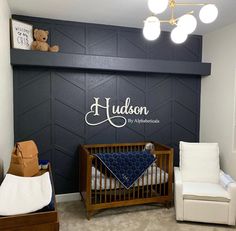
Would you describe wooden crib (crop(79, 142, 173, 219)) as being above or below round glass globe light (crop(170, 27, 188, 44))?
below

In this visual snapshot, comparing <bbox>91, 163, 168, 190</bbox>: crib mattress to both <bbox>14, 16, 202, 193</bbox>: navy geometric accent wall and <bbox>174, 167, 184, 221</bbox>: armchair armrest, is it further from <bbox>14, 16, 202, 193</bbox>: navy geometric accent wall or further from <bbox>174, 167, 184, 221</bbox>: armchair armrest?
<bbox>14, 16, 202, 193</bbox>: navy geometric accent wall

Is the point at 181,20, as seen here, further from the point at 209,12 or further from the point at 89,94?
the point at 89,94

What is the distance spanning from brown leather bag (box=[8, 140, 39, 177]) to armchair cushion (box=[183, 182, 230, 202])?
1.72 m

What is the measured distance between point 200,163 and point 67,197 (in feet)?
6.33

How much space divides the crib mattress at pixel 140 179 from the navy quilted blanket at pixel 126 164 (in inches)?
3.9

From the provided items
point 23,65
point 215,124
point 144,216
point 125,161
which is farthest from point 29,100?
point 215,124

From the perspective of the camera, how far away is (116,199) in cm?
278

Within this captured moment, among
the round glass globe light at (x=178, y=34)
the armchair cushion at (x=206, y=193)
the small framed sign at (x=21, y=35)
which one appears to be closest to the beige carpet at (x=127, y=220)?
the armchair cushion at (x=206, y=193)

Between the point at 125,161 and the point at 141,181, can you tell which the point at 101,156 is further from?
the point at 141,181

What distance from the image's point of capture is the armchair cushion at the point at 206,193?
2.49m

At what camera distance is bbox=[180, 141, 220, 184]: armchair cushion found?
292 cm

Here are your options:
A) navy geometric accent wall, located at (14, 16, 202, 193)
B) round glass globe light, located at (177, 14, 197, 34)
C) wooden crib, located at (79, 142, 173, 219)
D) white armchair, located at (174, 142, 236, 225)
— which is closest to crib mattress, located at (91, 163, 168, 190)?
wooden crib, located at (79, 142, 173, 219)

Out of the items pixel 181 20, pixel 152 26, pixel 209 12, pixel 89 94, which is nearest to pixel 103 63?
pixel 89 94

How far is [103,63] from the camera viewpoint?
9.58 feet
